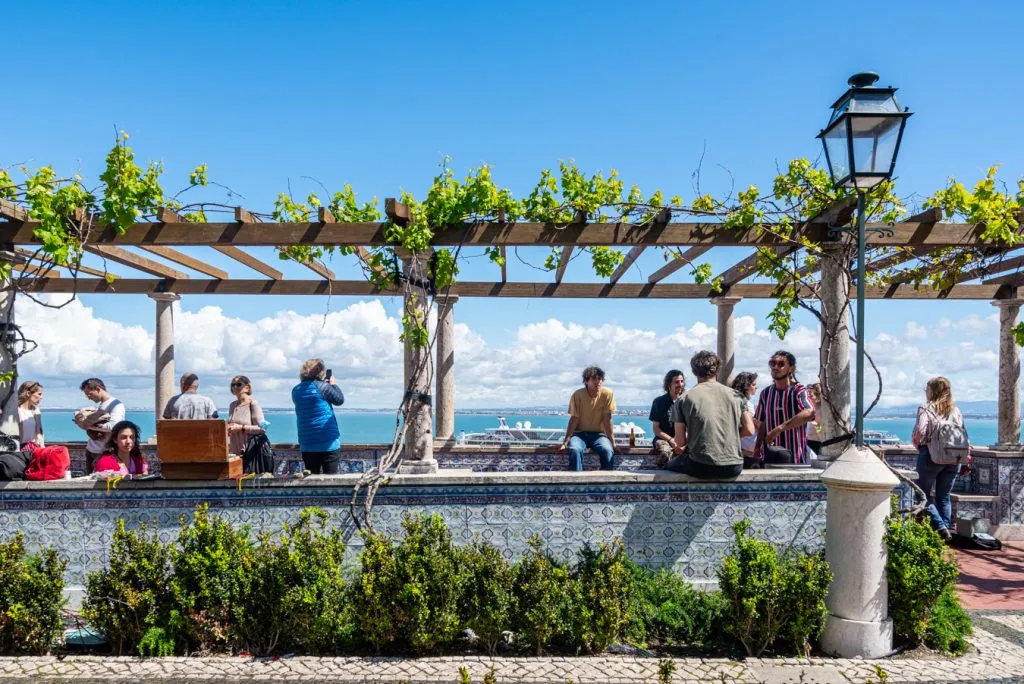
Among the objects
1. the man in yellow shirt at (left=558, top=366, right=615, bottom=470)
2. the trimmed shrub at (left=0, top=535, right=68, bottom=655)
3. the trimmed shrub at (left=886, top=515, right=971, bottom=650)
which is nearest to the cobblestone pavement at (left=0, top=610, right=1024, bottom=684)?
the trimmed shrub at (left=0, top=535, right=68, bottom=655)

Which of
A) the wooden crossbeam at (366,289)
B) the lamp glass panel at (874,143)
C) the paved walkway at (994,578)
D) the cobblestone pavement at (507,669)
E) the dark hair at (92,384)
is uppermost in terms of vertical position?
the lamp glass panel at (874,143)

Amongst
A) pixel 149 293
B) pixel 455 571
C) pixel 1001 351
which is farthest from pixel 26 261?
pixel 1001 351

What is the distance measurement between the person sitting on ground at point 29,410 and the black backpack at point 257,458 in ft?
8.37

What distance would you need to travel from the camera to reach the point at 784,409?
6.83 meters

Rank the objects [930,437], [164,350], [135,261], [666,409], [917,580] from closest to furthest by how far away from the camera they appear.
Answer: [917,580] → [666,409] → [930,437] → [135,261] → [164,350]

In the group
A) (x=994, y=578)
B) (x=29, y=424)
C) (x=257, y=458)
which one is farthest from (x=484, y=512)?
(x=994, y=578)

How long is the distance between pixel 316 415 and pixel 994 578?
6.36m

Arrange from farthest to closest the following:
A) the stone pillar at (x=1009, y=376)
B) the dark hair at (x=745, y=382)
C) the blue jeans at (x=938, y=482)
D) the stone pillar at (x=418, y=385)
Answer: the stone pillar at (x=1009, y=376)
the blue jeans at (x=938, y=482)
the dark hair at (x=745, y=382)
the stone pillar at (x=418, y=385)

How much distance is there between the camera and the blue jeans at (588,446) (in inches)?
291

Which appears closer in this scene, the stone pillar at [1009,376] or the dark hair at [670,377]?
the dark hair at [670,377]

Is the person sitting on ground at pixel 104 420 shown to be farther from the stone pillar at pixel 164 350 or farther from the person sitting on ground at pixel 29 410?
the stone pillar at pixel 164 350

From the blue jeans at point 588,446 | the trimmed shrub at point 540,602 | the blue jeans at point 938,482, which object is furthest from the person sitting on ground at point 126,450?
the blue jeans at point 938,482

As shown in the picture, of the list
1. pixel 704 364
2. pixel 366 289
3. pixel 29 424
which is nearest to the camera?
pixel 704 364

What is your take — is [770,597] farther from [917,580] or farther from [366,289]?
A: [366,289]
